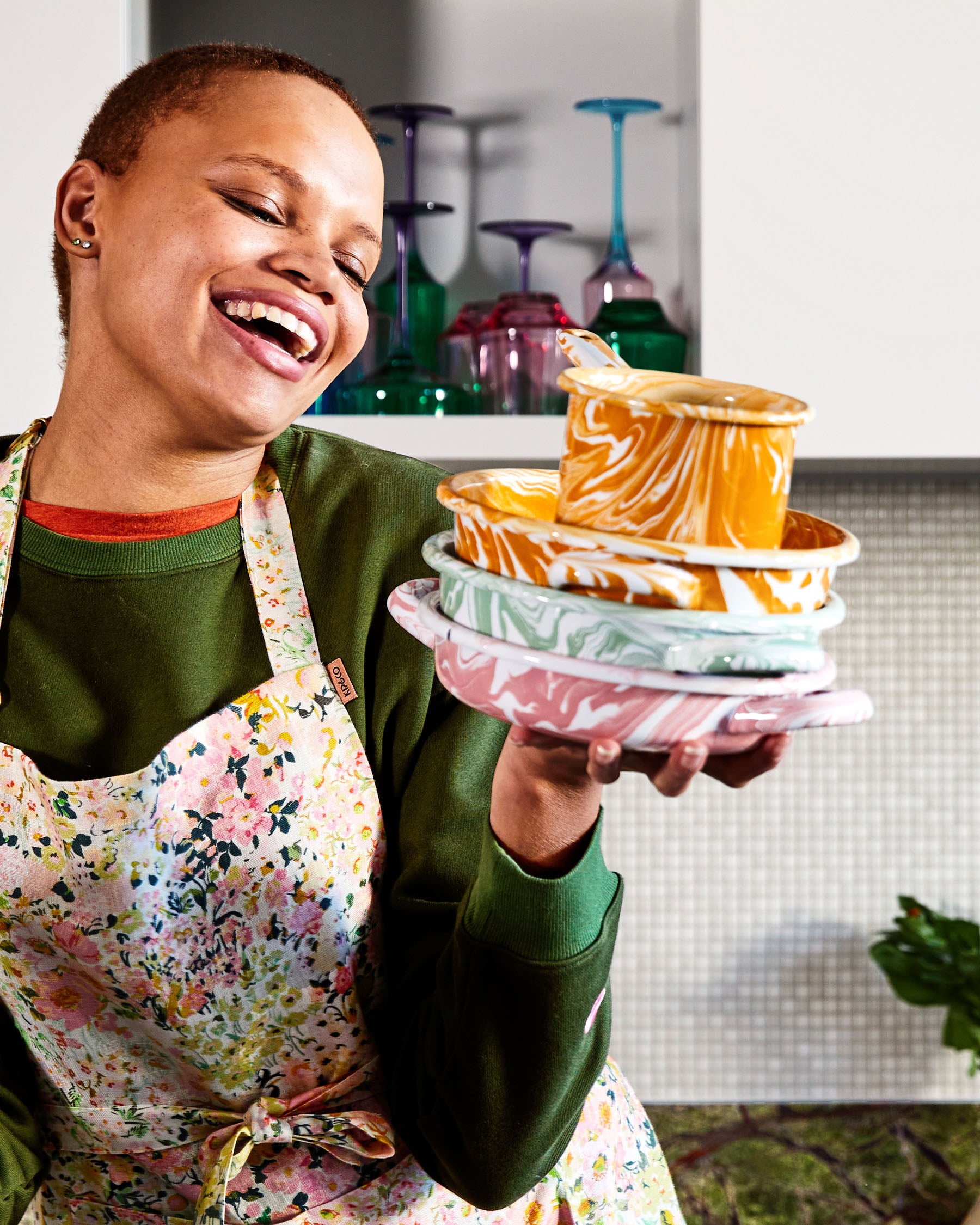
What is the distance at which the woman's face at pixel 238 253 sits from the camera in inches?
30.1

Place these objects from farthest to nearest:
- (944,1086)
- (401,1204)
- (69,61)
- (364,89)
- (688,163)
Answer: (944,1086) < (364,89) < (688,163) < (69,61) < (401,1204)

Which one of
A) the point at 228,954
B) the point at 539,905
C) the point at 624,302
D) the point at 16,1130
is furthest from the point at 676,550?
the point at 624,302

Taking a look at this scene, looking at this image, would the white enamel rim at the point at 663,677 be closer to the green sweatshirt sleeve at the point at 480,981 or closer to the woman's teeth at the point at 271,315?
the green sweatshirt sleeve at the point at 480,981

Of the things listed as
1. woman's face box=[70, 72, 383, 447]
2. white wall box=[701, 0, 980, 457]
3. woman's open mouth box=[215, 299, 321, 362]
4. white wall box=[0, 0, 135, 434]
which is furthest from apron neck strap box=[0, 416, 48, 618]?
white wall box=[701, 0, 980, 457]

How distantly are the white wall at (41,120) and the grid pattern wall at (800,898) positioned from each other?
0.98m

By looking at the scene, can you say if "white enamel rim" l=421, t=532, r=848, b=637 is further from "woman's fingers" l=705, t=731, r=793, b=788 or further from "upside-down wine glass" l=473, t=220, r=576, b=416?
"upside-down wine glass" l=473, t=220, r=576, b=416

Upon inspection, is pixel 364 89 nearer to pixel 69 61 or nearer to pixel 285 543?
pixel 69 61

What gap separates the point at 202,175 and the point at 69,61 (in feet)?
1.89

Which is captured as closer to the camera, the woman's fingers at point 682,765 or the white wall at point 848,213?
the woman's fingers at point 682,765

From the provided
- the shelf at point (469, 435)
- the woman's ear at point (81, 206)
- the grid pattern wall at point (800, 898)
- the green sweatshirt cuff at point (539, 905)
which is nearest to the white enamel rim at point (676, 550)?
the green sweatshirt cuff at point (539, 905)

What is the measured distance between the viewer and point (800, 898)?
1737 mm

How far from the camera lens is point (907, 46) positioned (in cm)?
125

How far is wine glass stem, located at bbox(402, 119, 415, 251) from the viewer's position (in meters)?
1.40

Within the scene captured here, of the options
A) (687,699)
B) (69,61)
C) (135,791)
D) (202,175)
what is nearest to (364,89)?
(69,61)
